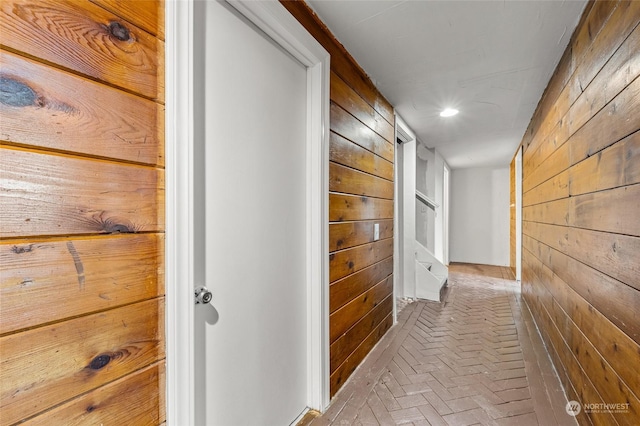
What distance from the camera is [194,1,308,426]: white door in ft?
3.71

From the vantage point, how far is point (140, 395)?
89cm

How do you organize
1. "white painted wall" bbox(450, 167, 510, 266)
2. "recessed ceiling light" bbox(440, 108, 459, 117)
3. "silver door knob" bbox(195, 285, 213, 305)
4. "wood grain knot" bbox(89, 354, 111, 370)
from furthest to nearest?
"white painted wall" bbox(450, 167, 510, 266)
"recessed ceiling light" bbox(440, 108, 459, 117)
"silver door knob" bbox(195, 285, 213, 305)
"wood grain knot" bbox(89, 354, 111, 370)

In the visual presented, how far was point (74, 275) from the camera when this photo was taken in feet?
2.51

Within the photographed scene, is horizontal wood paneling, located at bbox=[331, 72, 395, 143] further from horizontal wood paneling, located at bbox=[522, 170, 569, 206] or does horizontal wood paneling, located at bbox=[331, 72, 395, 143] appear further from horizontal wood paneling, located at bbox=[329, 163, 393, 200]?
horizontal wood paneling, located at bbox=[522, 170, 569, 206]

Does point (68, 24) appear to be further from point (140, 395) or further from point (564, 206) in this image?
point (564, 206)

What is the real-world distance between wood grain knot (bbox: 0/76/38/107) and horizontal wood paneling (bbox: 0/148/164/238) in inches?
4.3

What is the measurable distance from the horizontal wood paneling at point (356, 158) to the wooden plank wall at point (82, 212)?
1112 mm

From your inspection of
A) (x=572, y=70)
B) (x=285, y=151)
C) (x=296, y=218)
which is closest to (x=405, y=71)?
(x=572, y=70)

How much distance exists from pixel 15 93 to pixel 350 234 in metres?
1.73

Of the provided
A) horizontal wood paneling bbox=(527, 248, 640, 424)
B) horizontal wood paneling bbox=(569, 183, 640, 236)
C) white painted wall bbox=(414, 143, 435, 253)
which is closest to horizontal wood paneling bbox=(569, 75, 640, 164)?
horizontal wood paneling bbox=(569, 183, 640, 236)

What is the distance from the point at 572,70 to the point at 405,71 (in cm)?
103

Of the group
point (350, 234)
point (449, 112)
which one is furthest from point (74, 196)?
point (449, 112)

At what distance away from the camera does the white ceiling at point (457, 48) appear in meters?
1.59

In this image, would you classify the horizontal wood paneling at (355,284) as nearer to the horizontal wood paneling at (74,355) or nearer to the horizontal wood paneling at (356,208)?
the horizontal wood paneling at (356,208)
